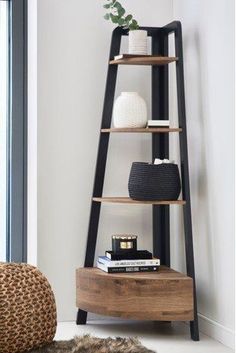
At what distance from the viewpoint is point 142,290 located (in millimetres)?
3457

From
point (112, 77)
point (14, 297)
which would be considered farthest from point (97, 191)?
point (14, 297)

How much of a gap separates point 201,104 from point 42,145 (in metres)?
0.84

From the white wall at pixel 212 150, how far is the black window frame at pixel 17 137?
84 cm

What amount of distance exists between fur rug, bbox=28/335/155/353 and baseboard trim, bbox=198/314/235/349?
1.54 ft

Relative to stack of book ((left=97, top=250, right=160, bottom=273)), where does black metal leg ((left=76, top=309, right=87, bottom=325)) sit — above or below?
below

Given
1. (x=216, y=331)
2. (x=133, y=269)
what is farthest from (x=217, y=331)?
(x=133, y=269)

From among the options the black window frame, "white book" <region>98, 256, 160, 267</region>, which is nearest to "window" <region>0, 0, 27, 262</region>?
the black window frame

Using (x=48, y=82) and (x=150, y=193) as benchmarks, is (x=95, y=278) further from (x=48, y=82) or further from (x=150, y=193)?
(x=48, y=82)

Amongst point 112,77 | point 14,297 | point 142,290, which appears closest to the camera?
point 14,297

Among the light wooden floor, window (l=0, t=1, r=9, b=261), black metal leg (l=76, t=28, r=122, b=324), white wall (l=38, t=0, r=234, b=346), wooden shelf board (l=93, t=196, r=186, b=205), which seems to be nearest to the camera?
the light wooden floor

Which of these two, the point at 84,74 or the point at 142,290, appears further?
the point at 84,74

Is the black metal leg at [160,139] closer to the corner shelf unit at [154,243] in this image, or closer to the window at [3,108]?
the corner shelf unit at [154,243]

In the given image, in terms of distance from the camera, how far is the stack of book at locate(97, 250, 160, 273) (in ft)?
11.8

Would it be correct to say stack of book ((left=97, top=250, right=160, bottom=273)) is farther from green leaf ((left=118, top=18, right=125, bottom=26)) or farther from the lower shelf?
green leaf ((left=118, top=18, right=125, bottom=26))
